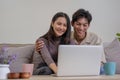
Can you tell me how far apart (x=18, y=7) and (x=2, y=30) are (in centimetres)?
32

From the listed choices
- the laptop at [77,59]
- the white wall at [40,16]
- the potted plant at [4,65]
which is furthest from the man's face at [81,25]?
the potted plant at [4,65]

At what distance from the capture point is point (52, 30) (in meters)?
2.21

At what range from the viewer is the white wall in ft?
9.86

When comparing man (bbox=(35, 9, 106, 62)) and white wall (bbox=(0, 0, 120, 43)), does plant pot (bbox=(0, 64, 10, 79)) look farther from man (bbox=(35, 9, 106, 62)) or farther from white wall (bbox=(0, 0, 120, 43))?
white wall (bbox=(0, 0, 120, 43))

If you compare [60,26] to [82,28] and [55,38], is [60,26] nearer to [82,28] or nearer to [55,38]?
[55,38]

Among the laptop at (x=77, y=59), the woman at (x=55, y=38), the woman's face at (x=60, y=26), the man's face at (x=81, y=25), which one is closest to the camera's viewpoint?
the laptop at (x=77, y=59)

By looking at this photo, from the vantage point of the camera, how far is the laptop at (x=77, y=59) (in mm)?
1513

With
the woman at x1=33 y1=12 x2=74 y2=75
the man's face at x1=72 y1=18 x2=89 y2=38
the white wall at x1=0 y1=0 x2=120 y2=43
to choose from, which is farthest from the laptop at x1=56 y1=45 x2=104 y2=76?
the white wall at x1=0 y1=0 x2=120 y2=43

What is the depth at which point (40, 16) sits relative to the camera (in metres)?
3.11

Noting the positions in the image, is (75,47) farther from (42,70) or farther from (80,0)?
(80,0)

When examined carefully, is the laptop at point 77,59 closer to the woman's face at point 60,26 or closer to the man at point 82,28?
the woman's face at point 60,26

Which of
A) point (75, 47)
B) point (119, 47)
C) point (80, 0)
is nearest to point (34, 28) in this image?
point (80, 0)

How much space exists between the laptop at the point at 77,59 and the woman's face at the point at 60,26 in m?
0.61

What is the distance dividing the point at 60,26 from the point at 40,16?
100cm
